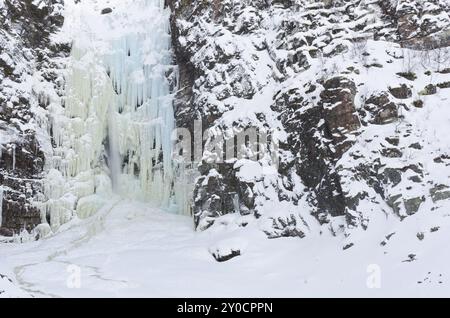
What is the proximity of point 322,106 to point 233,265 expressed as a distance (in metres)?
6.10

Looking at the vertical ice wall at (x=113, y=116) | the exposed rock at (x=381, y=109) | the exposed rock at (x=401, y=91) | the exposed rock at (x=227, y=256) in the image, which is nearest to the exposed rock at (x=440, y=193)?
the exposed rock at (x=381, y=109)

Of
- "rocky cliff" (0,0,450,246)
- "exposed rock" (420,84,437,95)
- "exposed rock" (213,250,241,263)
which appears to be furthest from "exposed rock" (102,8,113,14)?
"exposed rock" (420,84,437,95)

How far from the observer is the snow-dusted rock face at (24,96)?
21.1 m

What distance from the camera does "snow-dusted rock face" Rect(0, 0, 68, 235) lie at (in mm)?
21094

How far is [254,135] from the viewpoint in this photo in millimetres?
19172

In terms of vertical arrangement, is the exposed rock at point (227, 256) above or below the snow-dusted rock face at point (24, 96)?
below

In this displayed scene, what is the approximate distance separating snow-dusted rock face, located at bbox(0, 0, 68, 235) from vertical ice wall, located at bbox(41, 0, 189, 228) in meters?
0.59

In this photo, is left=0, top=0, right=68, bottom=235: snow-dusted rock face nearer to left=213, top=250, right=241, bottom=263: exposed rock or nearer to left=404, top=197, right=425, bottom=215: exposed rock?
left=213, top=250, right=241, bottom=263: exposed rock

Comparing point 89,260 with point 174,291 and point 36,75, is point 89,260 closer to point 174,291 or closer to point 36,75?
point 174,291

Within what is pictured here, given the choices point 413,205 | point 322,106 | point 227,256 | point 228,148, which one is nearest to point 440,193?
point 413,205

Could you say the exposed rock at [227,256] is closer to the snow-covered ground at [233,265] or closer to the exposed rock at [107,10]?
the snow-covered ground at [233,265]

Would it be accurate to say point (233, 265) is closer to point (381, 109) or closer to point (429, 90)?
point (381, 109)

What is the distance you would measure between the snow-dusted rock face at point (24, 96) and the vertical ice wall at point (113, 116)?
1.95 feet
